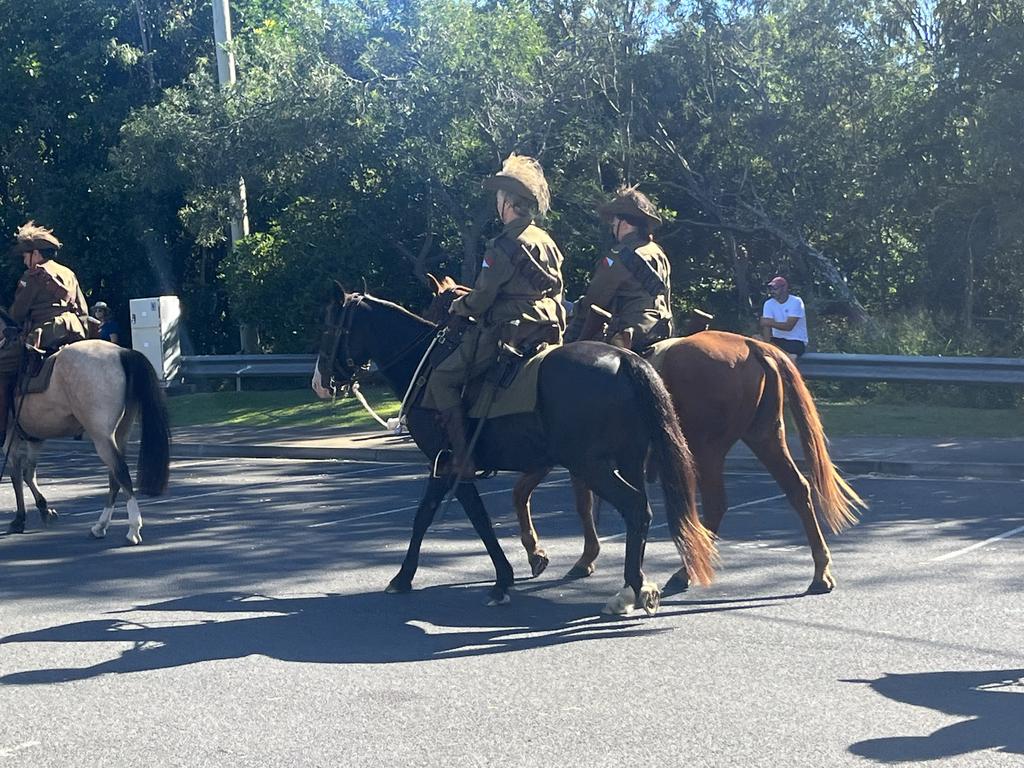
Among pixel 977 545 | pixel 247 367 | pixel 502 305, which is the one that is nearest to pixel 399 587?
pixel 502 305

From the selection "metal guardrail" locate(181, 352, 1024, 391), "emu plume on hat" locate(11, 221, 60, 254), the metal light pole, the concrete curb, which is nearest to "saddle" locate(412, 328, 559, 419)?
"emu plume on hat" locate(11, 221, 60, 254)

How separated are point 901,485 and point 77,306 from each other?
7.91 metres

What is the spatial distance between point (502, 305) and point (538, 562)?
1901 millimetres

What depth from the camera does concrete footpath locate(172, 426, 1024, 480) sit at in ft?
47.6

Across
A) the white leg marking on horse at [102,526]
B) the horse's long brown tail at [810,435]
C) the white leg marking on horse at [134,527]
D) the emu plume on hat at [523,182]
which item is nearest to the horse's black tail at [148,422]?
the white leg marking on horse at [134,527]

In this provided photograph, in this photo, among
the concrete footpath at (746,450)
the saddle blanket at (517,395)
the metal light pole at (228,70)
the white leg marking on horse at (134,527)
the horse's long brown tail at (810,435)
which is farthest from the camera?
the metal light pole at (228,70)

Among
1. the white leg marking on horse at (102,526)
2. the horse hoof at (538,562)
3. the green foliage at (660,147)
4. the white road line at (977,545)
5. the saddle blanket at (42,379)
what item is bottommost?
the white road line at (977,545)

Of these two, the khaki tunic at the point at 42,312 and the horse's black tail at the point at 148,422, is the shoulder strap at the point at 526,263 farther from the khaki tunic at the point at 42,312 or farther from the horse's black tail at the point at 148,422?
the khaki tunic at the point at 42,312

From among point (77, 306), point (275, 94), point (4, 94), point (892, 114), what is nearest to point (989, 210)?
point (892, 114)

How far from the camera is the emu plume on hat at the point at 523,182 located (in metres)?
8.72

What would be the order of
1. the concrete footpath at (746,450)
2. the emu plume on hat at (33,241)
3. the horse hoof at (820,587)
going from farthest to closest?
the concrete footpath at (746,450) < the emu plume on hat at (33,241) < the horse hoof at (820,587)

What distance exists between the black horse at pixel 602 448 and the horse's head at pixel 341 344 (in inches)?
33.1

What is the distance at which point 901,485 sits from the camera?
45.0 ft

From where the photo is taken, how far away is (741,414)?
9.01 meters
